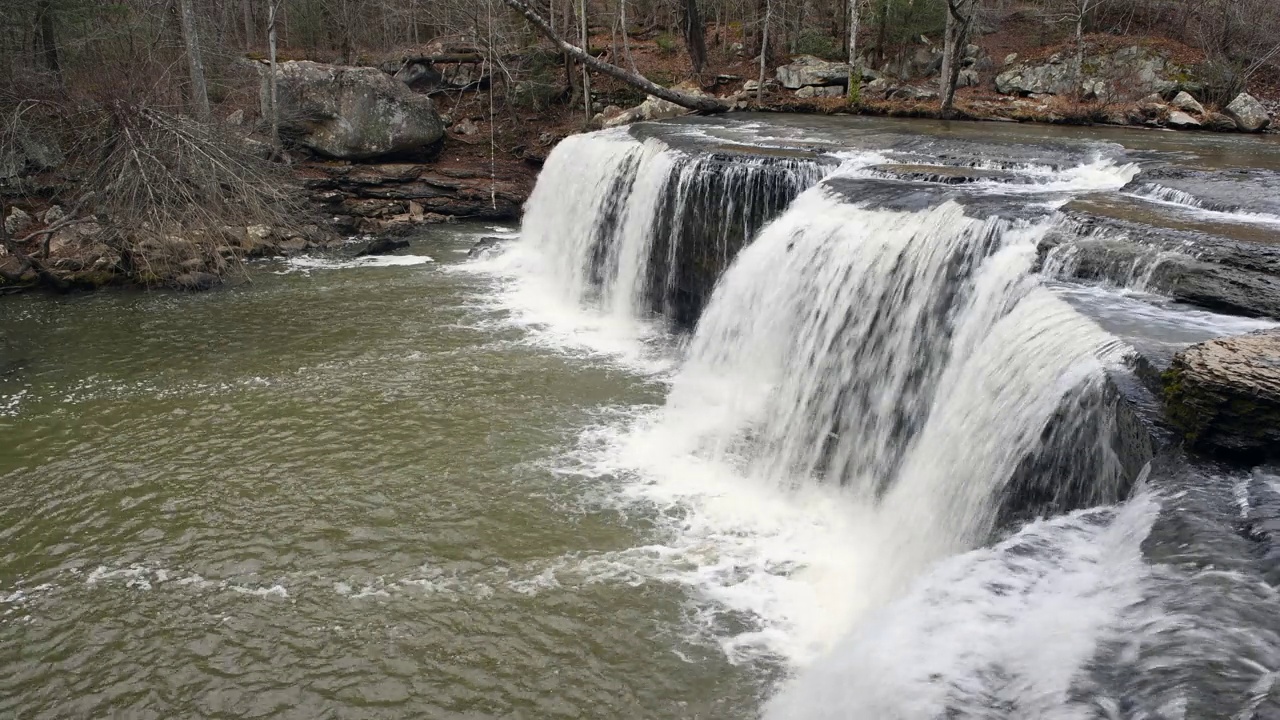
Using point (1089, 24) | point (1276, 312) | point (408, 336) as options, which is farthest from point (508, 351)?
point (1089, 24)

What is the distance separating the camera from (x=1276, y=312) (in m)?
6.11

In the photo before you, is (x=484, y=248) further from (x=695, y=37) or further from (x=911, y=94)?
(x=911, y=94)

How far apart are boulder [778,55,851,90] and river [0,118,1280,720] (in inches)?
440

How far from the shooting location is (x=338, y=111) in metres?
19.8

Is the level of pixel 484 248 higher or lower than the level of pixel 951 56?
lower

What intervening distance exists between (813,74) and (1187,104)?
8853 mm

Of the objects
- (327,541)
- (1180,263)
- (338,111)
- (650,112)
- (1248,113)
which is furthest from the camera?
(650,112)

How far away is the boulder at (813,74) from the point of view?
22.8m

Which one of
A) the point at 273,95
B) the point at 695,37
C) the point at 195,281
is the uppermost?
the point at 695,37

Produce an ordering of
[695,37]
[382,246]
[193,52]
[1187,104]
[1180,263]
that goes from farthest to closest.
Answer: [695,37]
[1187,104]
[193,52]
[382,246]
[1180,263]

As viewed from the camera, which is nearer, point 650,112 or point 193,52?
point 193,52

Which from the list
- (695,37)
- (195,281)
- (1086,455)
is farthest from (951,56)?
(1086,455)

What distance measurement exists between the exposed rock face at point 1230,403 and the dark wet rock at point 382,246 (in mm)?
14945

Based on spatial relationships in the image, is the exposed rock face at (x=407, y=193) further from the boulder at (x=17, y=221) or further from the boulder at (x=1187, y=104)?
the boulder at (x=1187, y=104)
